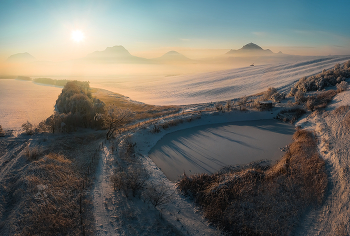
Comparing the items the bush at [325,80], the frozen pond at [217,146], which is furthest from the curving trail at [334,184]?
the bush at [325,80]

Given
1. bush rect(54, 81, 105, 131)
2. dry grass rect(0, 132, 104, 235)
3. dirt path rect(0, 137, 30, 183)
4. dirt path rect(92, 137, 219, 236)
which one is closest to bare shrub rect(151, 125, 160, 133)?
bush rect(54, 81, 105, 131)

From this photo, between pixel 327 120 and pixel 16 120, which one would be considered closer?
pixel 327 120

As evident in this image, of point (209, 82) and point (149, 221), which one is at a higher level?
point (209, 82)

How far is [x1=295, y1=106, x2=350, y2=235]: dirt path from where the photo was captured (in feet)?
22.9

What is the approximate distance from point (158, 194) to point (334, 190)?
25.5 ft

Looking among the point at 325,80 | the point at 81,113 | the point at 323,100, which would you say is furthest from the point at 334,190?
the point at 325,80

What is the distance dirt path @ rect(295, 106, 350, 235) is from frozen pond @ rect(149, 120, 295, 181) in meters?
2.75

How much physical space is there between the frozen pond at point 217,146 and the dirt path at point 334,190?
275 cm

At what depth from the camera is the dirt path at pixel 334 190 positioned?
697 cm

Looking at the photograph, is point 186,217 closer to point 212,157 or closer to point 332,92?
point 212,157

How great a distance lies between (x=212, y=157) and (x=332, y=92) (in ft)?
52.2

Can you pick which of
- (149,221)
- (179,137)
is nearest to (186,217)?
(149,221)

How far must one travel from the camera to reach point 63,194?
336 inches

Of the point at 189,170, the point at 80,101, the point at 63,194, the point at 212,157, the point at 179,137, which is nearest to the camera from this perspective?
the point at 63,194
